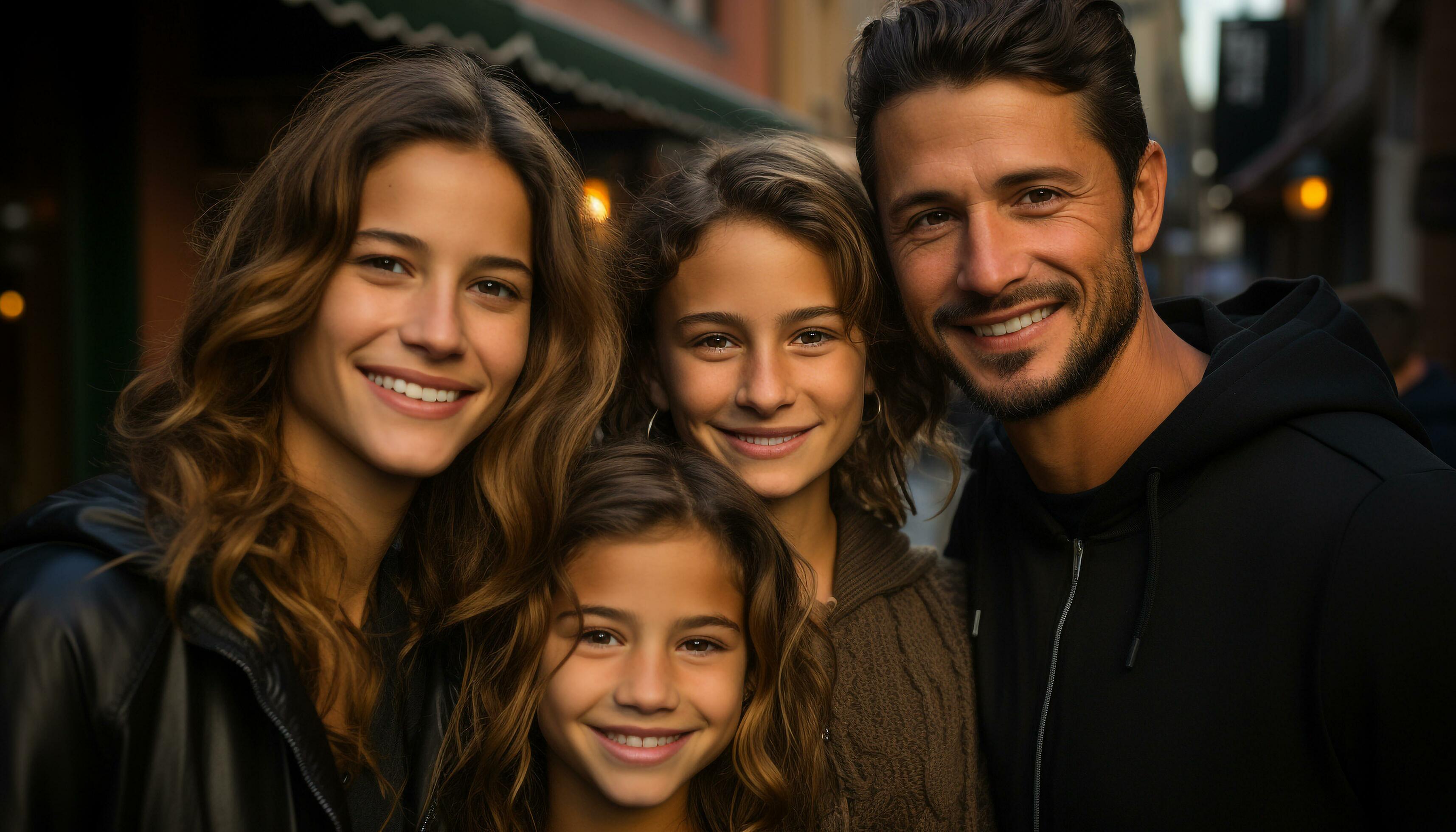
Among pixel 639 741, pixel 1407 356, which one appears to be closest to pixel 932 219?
pixel 639 741

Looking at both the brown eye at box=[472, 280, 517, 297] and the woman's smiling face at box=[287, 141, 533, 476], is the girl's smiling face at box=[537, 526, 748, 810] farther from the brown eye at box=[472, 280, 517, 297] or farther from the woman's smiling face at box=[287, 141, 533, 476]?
the brown eye at box=[472, 280, 517, 297]

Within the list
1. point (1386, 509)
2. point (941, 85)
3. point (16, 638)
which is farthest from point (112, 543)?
point (1386, 509)

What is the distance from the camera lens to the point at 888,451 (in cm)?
313

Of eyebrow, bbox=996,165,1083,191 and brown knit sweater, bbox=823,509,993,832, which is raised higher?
eyebrow, bbox=996,165,1083,191

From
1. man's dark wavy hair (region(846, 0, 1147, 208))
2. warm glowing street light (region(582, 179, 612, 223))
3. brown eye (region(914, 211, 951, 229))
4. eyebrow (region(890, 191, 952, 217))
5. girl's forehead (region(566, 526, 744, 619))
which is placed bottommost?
girl's forehead (region(566, 526, 744, 619))

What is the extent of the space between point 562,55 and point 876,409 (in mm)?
2987

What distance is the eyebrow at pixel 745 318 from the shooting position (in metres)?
2.66

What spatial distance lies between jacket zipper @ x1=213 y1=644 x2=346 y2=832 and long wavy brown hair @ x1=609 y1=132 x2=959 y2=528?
1191 mm

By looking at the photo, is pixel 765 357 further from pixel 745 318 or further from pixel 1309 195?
pixel 1309 195

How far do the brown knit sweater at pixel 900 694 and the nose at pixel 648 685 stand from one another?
0.48m

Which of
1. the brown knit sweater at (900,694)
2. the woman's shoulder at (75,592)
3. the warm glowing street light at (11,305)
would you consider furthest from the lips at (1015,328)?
the warm glowing street light at (11,305)

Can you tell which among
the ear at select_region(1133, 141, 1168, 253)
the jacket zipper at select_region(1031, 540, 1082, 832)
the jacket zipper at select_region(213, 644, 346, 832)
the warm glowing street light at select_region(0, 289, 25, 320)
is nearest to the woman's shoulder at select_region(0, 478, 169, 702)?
the jacket zipper at select_region(213, 644, 346, 832)

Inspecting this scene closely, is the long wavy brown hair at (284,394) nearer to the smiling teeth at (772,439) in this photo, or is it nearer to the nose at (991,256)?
the smiling teeth at (772,439)

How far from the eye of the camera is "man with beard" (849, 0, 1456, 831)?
77.1 inches
